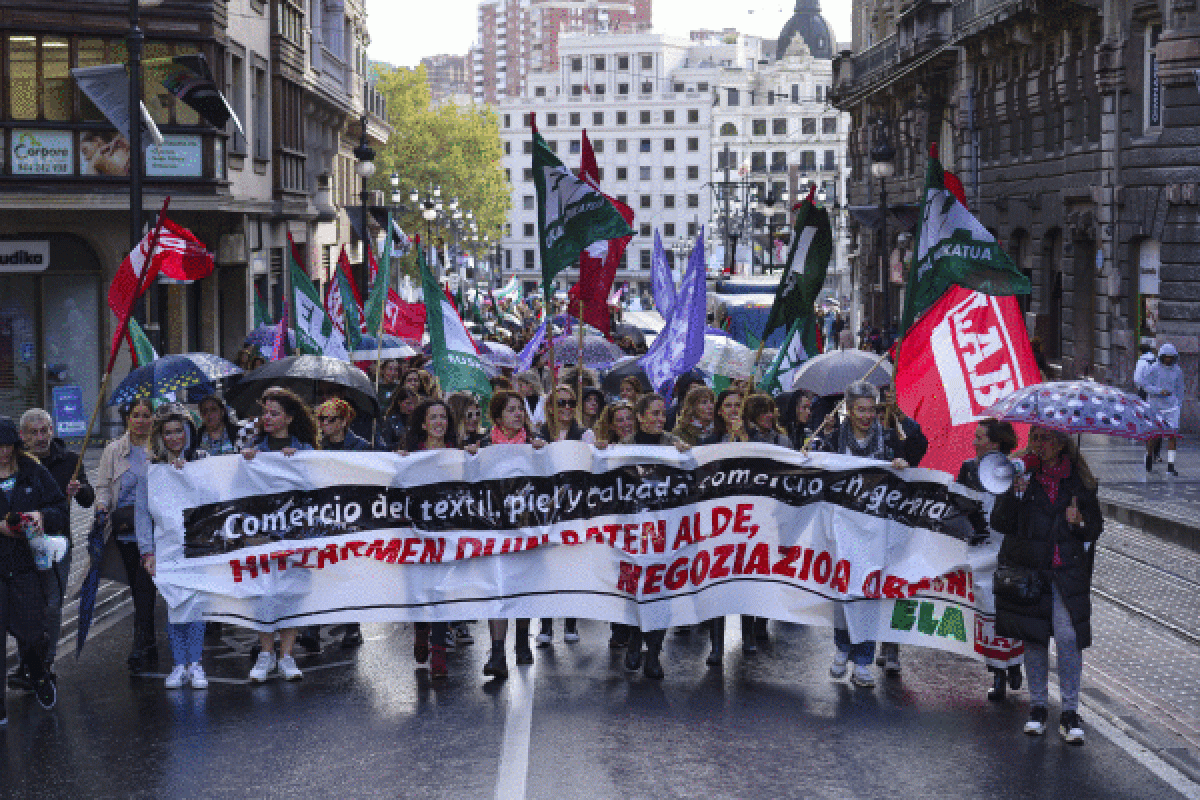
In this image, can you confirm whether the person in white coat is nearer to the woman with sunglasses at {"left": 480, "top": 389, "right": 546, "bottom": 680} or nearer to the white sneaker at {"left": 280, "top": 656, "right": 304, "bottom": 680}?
the woman with sunglasses at {"left": 480, "top": 389, "right": 546, "bottom": 680}

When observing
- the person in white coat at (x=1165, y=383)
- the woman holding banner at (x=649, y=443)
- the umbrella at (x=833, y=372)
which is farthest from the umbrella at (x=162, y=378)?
the person in white coat at (x=1165, y=383)

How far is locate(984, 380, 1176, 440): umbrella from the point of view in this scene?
9.21m

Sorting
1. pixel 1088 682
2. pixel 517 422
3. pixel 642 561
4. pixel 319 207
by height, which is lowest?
pixel 1088 682

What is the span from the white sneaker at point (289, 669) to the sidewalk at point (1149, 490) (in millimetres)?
10474

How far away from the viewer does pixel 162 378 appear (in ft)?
49.0

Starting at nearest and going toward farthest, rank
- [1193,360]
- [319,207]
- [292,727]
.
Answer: [292,727], [1193,360], [319,207]

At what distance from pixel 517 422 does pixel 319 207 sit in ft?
111

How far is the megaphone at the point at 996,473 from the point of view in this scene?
392 inches

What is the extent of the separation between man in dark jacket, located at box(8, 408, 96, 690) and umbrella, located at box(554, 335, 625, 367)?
10869 millimetres

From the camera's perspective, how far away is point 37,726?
10047 mm

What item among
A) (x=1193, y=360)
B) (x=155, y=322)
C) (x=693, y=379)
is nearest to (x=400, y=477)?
(x=693, y=379)

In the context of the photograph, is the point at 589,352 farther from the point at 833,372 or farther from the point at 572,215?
the point at 572,215

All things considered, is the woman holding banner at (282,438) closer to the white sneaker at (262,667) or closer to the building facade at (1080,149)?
the white sneaker at (262,667)

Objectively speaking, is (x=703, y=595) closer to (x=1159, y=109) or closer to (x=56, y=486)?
(x=56, y=486)
